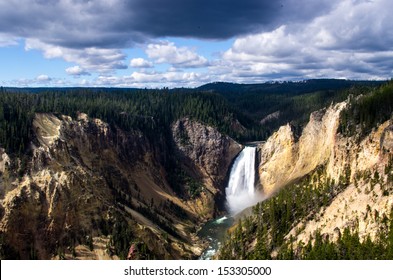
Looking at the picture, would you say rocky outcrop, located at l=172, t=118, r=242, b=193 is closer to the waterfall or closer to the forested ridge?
the waterfall

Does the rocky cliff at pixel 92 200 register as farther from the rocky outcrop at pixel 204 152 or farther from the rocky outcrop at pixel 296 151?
the rocky outcrop at pixel 296 151

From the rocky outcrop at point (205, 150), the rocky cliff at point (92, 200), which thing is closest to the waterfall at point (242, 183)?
the rocky outcrop at point (205, 150)

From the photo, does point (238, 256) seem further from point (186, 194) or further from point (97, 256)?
point (186, 194)

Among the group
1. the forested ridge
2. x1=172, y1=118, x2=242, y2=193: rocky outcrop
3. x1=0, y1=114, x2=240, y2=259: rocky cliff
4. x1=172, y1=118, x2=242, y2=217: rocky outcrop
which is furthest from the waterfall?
the forested ridge

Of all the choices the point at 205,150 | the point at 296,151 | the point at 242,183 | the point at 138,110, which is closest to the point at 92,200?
the point at 242,183

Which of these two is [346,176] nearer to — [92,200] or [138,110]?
[92,200]

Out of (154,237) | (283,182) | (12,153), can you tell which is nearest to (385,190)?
(154,237)
